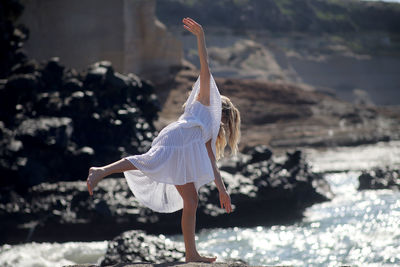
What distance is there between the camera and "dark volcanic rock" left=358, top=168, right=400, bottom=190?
44.6ft

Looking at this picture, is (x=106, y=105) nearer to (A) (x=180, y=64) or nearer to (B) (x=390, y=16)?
(A) (x=180, y=64)

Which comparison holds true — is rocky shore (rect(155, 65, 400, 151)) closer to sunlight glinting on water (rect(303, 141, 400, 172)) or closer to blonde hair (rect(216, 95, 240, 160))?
sunlight glinting on water (rect(303, 141, 400, 172))

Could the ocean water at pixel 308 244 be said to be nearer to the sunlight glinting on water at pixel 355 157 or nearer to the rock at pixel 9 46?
the rock at pixel 9 46

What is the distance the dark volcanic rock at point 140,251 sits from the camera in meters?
6.45

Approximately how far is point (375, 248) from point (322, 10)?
7222 centimetres

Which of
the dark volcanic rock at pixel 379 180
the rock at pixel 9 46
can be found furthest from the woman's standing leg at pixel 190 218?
the dark volcanic rock at pixel 379 180

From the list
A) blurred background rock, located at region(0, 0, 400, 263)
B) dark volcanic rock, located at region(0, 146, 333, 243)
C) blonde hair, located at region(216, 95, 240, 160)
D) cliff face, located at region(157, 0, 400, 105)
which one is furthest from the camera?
cliff face, located at region(157, 0, 400, 105)

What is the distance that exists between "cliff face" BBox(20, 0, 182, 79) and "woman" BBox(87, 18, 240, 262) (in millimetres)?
17725

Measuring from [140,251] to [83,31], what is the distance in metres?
16.8

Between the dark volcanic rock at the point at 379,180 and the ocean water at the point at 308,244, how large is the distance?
1422 mm

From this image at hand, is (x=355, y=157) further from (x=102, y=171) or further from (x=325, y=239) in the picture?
(x=102, y=171)

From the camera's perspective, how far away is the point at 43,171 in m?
10.7

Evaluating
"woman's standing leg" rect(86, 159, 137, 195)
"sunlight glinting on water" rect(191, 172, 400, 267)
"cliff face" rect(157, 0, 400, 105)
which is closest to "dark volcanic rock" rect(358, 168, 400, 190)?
"sunlight glinting on water" rect(191, 172, 400, 267)

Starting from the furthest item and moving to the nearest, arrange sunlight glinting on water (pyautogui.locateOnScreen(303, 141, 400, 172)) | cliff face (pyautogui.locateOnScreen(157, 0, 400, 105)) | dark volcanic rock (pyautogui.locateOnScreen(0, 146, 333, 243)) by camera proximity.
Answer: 1. cliff face (pyautogui.locateOnScreen(157, 0, 400, 105))
2. sunlight glinting on water (pyautogui.locateOnScreen(303, 141, 400, 172))
3. dark volcanic rock (pyautogui.locateOnScreen(0, 146, 333, 243))
